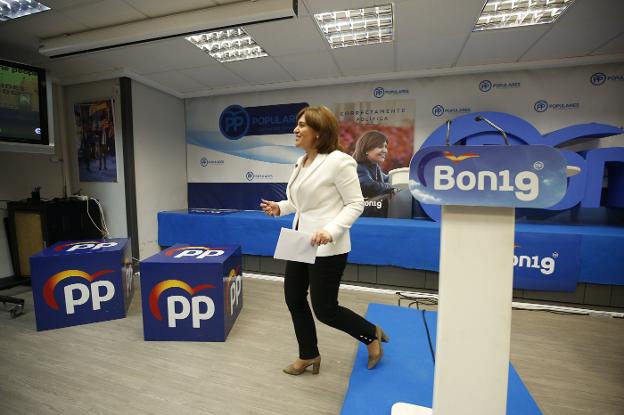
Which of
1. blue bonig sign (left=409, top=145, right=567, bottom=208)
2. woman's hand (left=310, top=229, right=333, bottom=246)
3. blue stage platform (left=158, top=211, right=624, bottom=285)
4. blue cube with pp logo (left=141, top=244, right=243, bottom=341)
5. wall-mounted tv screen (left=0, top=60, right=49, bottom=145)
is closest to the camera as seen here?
blue bonig sign (left=409, top=145, right=567, bottom=208)

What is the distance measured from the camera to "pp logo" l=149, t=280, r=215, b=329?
1868mm

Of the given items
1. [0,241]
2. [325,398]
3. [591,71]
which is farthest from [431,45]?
[0,241]

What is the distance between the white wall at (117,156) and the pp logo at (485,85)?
429 cm

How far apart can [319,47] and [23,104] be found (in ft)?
9.69

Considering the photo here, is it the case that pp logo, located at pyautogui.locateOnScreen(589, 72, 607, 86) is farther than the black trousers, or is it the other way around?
pp logo, located at pyautogui.locateOnScreen(589, 72, 607, 86)

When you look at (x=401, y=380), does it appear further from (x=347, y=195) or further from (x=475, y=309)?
(x=347, y=195)

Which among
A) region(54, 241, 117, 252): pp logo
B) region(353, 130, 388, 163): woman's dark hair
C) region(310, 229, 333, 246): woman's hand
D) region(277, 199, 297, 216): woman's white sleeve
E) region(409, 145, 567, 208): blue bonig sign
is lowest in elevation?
region(54, 241, 117, 252): pp logo

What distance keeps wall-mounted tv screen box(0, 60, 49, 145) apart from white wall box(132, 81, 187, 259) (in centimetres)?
84

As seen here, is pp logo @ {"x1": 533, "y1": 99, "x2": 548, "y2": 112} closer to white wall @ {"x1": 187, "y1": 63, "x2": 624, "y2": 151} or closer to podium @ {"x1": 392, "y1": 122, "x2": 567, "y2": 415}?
white wall @ {"x1": 187, "y1": 63, "x2": 624, "y2": 151}

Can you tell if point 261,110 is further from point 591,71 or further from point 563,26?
point 591,71

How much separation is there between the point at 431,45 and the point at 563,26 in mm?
1017

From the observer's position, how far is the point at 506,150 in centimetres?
79

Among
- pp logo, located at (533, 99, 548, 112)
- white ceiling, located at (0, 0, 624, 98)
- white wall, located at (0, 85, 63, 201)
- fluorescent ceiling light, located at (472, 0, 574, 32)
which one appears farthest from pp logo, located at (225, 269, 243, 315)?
pp logo, located at (533, 99, 548, 112)

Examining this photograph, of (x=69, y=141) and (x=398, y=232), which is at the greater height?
(x=69, y=141)
